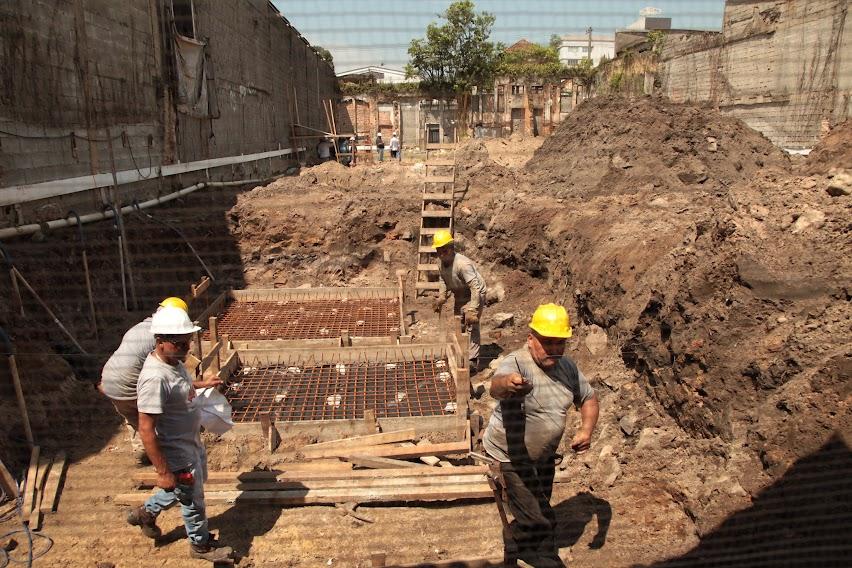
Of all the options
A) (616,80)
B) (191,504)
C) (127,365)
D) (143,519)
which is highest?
(616,80)

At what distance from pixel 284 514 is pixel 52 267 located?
3.99 m

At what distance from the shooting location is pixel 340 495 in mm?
3283

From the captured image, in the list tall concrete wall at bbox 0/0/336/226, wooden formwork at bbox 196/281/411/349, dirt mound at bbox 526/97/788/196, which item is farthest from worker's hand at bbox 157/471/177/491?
dirt mound at bbox 526/97/788/196

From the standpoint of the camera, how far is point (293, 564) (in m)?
2.90

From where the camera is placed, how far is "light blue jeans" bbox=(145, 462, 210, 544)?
265cm

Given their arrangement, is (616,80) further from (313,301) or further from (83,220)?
(83,220)

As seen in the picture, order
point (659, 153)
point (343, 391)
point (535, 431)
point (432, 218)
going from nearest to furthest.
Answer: point (535, 431) → point (343, 391) → point (659, 153) → point (432, 218)

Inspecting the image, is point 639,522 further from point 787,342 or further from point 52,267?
point 52,267

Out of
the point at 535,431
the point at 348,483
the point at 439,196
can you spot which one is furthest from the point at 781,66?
the point at 348,483

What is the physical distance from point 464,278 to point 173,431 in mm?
3079

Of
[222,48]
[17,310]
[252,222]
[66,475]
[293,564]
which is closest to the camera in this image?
[293,564]

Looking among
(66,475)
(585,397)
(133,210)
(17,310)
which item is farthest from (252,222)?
(585,397)

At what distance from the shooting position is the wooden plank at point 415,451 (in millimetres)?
3781

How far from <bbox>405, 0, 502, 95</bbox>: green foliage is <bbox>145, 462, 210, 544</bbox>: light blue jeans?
22308mm
